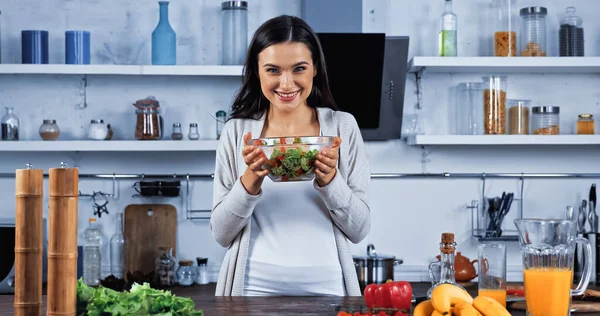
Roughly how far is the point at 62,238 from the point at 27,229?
6 cm

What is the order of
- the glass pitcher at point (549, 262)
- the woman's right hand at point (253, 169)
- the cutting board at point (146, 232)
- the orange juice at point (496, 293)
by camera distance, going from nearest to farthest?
1. the glass pitcher at point (549, 262)
2. the orange juice at point (496, 293)
3. the woman's right hand at point (253, 169)
4. the cutting board at point (146, 232)

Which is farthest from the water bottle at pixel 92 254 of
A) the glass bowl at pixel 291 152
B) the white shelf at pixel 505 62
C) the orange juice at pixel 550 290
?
the orange juice at pixel 550 290

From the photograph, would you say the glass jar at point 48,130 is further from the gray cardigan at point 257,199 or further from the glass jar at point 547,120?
the glass jar at point 547,120

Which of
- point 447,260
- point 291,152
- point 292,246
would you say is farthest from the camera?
point 292,246

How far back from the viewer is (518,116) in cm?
349

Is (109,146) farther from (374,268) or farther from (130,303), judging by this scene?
(130,303)

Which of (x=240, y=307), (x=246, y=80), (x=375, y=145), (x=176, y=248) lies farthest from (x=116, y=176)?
(x=240, y=307)

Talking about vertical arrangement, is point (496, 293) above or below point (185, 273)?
above

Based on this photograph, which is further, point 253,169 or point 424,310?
point 253,169

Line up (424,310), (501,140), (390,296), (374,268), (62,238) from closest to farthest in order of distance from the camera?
(62,238) < (424,310) < (390,296) < (374,268) < (501,140)

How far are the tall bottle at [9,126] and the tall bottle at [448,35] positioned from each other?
74.0 inches

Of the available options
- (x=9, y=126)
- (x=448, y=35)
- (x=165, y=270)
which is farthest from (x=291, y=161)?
(x=9, y=126)

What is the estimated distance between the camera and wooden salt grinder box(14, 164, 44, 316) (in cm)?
122

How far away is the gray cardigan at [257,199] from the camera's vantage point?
6.08 feet
